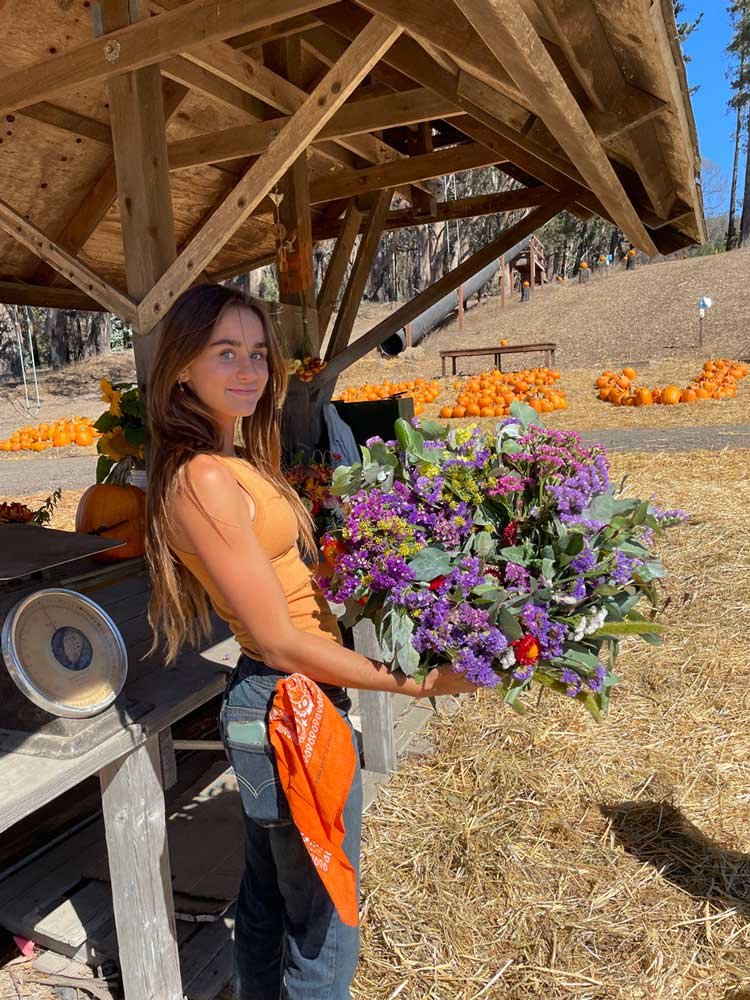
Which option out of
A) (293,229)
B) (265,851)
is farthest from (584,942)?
(293,229)

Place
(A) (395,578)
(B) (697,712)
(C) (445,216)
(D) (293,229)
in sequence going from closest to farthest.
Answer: (A) (395,578), (B) (697,712), (D) (293,229), (C) (445,216)

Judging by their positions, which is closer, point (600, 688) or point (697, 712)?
point (600, 688)

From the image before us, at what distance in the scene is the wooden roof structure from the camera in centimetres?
237

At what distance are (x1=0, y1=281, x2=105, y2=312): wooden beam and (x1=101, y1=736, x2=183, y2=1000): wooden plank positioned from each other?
3.85 meters

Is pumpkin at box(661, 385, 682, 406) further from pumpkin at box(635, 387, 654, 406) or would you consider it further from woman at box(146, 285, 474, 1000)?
woman at box(146, 285, 474, 1000)

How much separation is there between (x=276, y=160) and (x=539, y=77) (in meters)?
1.16

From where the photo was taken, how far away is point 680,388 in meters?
13.4

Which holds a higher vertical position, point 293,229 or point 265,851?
point 293,229

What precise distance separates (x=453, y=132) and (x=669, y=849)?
16.3ft

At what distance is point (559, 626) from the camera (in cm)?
149

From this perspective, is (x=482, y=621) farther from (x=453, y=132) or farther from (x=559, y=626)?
(x=453, y=132)

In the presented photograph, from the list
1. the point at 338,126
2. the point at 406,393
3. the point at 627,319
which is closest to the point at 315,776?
the point at 338,126

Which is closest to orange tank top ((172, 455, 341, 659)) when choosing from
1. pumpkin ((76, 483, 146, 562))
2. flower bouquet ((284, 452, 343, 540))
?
pumpkin ((76, 483, 146, 562))

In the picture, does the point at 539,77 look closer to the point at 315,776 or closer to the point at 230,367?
the point at 230,367
